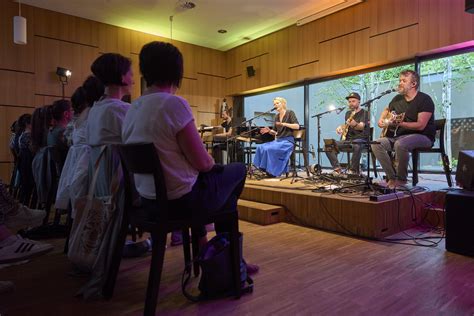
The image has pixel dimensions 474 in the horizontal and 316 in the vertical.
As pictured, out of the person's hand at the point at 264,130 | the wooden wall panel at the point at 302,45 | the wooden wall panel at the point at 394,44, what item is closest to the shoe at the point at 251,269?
the person's hand at the point at 264,130

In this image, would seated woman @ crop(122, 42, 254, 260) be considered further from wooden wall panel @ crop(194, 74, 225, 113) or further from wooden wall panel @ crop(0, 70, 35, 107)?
wooden wall panel @ crop(194, 74, 225, 113)

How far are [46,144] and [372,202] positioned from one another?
302 cm

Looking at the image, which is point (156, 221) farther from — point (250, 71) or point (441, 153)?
point (250, 71)

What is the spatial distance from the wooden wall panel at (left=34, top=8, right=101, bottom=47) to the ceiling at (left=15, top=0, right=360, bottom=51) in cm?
11

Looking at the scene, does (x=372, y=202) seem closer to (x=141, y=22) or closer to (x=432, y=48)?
(x=432, y=48)

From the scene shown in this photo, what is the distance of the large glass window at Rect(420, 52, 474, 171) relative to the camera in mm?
4441

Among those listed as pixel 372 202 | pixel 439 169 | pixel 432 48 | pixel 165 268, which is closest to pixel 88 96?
pixel 165 268

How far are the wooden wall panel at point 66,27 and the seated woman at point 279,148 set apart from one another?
3.82 meters

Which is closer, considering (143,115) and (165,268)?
(143,115)

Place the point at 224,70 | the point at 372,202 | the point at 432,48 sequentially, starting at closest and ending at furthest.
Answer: the point at 372,202 → the point at 432,48 → the point at 224,70

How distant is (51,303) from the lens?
1.55 meters

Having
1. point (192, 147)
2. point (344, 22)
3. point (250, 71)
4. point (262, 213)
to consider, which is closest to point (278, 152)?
point (262, 213)

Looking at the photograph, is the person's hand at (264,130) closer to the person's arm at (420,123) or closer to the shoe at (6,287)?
the person's arm at (420,123)

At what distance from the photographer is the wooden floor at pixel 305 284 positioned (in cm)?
147
